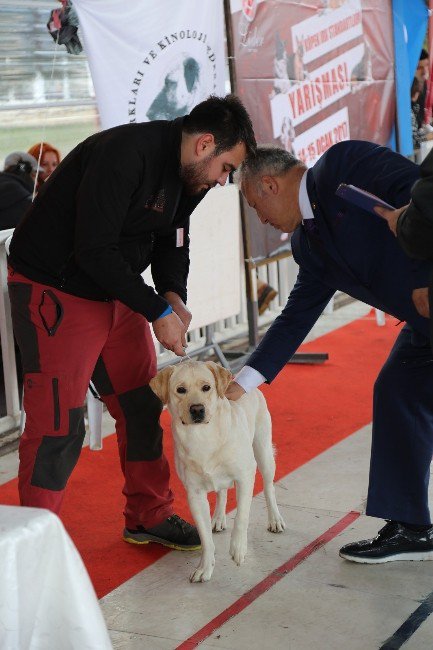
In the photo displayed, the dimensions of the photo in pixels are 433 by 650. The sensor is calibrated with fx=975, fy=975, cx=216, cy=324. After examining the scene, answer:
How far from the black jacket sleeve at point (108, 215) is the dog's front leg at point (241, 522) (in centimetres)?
76

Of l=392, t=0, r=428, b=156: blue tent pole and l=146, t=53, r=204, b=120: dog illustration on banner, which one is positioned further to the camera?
l=392, t=0, r=428, b=156: blue tent pole

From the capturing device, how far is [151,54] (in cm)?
569

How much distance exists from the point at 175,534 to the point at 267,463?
17.8 inches

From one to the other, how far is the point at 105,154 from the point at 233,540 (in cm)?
142

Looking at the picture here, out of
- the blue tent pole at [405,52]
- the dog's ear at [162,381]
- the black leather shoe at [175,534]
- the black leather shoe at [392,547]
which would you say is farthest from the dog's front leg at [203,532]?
the blue tent pole at [405,52]

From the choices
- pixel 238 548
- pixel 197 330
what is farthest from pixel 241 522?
pixel 197 330

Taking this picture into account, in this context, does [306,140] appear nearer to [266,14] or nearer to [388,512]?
[266,14]

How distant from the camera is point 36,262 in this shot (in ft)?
11.0

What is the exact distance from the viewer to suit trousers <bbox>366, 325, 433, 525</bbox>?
351 centimetres

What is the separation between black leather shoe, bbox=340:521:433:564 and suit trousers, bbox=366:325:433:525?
5cm

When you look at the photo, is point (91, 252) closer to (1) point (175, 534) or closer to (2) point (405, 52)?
(1) point (175, 534)

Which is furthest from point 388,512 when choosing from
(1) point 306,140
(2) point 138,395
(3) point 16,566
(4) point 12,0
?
(4) point 12,0

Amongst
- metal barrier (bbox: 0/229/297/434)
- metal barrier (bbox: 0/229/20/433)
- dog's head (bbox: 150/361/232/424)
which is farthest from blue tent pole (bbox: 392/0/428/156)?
dog's head (bbox: 150/361/232/424)

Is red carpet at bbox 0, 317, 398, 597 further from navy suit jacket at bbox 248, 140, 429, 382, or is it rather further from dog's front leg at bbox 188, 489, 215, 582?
navy suit jacket at bbox 248, 140, 429, 382
